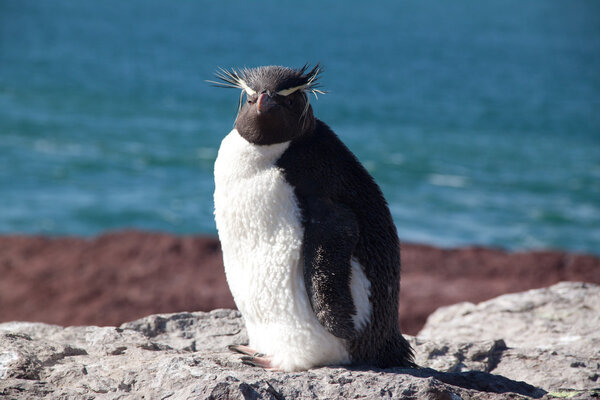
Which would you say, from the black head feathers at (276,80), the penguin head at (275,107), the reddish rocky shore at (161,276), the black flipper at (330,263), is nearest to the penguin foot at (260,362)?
the black flipper at (330,263)

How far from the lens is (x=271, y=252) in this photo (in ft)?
13.8

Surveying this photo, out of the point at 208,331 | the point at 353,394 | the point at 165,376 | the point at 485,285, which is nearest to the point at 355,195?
the point at 353,394

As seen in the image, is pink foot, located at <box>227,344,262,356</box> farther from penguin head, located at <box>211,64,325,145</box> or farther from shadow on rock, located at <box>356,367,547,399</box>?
penguin head, located at <box>211,64,325,145</box>

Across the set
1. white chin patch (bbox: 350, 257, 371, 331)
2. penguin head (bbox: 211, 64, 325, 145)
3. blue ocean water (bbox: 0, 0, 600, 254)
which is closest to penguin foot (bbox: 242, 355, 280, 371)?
white chin patch (bbox: 350, 257, 371, 331)

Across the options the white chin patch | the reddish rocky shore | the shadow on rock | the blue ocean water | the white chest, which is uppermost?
the blue ocean water

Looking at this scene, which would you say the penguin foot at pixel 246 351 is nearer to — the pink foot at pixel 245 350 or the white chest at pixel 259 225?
the pink foot at pixel 245 350

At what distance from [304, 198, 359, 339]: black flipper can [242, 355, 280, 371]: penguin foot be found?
411 mm

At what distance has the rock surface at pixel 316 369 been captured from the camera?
12.4 feet

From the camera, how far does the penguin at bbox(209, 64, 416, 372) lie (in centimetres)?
406

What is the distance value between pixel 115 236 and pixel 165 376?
11855mm

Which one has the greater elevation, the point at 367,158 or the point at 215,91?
the point at 215,91

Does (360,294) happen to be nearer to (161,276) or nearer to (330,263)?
(330,263)

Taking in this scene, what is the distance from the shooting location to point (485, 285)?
12.5 meters

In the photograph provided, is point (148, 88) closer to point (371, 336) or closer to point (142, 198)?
point (142, 198)
